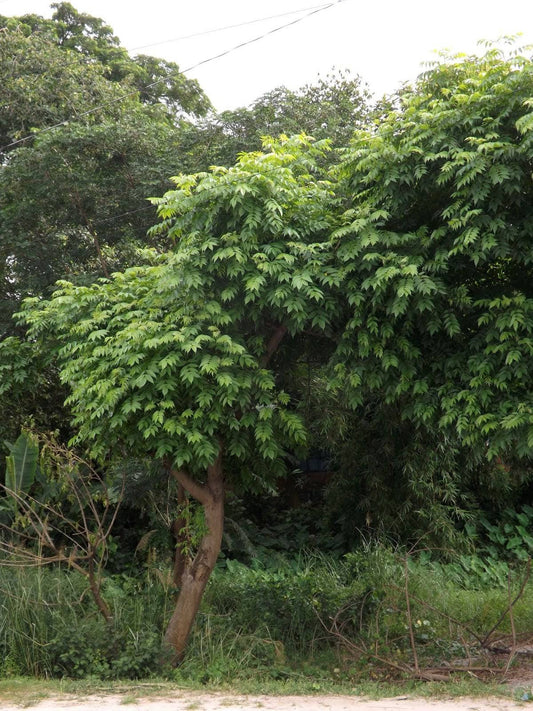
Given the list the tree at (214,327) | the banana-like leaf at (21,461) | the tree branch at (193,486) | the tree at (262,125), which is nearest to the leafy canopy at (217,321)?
A: the tree at (214,327)

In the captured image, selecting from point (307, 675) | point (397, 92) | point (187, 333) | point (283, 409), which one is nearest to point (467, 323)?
point (283, 409)

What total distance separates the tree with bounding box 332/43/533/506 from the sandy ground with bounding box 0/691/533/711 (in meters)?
2.04

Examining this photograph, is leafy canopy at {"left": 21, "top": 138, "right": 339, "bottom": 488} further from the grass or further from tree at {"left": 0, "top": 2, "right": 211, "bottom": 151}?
tree at {"left": 0, "top": 2, "right": 211, "bottom": 151}

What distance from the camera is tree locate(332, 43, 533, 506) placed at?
6535mm

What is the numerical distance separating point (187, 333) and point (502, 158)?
3.02m

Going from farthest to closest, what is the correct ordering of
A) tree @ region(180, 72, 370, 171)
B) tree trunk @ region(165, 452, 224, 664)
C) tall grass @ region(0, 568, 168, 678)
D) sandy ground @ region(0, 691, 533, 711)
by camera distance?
tree @ region(180, 72, 370, 171) → tree trunk @ region(165, 452, 224, 664) → tall grass @ region(0, 568, 168, 678) → sandy ground @ region(0, 691, 533, 711)

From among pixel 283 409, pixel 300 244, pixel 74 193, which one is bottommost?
pixel 283 409

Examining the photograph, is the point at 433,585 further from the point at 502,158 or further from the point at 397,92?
the point at 397,92

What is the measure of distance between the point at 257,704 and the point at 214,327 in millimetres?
3171

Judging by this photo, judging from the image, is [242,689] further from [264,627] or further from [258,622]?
[258,622]

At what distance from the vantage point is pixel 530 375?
6668mm

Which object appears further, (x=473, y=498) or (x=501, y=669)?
(x=473, y=498)

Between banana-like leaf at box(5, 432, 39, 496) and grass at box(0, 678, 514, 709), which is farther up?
banana-like leaf at box(5, 432, 39, 496)

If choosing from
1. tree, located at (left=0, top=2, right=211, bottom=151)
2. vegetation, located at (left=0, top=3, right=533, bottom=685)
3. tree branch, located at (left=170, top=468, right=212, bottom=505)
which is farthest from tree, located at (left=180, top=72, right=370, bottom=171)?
tree branch, located at (left=170, top=468, right=212, bottom=505)
